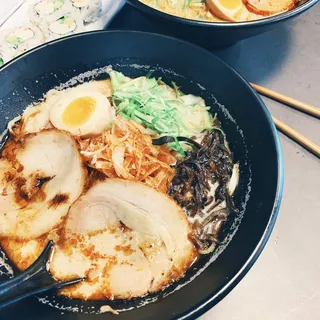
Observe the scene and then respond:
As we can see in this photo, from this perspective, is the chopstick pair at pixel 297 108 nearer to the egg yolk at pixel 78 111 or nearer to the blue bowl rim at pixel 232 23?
the blue bowl rim at pixel 232 23

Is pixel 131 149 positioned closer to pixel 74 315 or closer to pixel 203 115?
pixel 203 115

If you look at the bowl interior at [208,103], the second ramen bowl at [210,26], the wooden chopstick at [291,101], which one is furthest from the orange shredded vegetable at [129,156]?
the wooden chopstick at [291,101]

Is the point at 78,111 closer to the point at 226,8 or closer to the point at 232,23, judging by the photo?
the point at 232,23

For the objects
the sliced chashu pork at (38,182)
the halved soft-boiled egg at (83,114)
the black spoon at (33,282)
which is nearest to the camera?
the black spoon at (33,282)

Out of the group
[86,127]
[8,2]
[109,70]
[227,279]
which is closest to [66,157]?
[86,127]

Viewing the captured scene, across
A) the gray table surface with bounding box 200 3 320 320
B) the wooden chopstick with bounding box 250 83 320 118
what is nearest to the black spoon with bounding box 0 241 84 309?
the gray table surface with bounding box 200 3 320 320

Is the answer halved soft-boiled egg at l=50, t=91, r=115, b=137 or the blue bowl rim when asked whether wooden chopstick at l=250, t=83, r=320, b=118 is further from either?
halved soft-boiled egg at l=50, t=91, r=115, b=137

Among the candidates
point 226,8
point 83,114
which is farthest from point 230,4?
point 83,114
